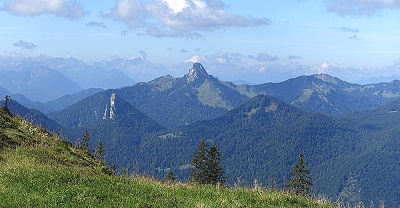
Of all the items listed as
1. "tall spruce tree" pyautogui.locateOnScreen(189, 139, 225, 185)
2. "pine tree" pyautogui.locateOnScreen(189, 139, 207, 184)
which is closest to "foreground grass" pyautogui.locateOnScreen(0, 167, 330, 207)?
"pine tree" pyautogui.locateOnScreen(189, 139, 207, 184)

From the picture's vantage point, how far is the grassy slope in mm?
10680

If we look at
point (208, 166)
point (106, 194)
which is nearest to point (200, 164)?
point (208, 166)

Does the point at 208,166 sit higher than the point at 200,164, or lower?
lower

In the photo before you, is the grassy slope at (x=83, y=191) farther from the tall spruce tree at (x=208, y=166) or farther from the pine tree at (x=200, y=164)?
the tall spruce tree at (x=208, y=166)

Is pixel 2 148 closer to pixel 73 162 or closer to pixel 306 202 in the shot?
pixel 73 162

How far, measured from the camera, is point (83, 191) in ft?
38.0

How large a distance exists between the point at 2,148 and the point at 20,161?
2430 millimetres

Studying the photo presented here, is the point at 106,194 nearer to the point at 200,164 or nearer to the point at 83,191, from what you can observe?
the point at 83,191

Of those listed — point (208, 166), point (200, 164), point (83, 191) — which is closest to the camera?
point (83, 191)

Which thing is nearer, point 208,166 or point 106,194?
point 106,194

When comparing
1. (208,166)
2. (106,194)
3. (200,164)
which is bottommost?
(208,166)

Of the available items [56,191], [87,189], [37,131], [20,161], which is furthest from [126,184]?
[37,131]

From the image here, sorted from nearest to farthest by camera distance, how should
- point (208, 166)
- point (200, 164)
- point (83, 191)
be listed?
point (83, 191) → point (208, 166) → point (200, 164)

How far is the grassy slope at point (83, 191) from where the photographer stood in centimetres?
1068
